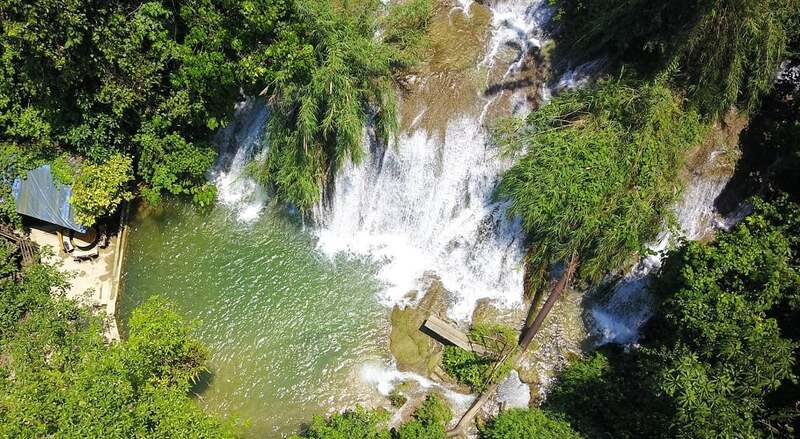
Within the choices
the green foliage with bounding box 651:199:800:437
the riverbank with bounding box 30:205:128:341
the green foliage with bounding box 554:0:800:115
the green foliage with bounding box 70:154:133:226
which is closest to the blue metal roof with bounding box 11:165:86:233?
the green foliage with bounding box 70:154:133:226

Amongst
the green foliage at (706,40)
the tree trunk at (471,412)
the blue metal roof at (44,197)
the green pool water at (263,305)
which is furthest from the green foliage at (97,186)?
the green foliage at (706,40)

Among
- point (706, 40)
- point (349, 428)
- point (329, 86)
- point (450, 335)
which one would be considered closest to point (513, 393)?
point (450, 335)

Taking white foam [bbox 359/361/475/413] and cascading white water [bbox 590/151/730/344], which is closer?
cascading white water [bbox 590/151/730/344]

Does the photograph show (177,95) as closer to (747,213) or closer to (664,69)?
→ (664,69)

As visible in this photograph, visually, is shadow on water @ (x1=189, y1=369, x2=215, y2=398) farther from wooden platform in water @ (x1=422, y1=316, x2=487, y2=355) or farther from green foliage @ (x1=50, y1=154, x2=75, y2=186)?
green foliage @ (x1=50, y1=154, x2=75, y2=186)

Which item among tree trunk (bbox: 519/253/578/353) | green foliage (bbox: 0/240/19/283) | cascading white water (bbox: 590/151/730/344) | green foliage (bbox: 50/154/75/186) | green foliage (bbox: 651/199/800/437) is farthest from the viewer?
green foliage (bbox: 50/154/75/186)

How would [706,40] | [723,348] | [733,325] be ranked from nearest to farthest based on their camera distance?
[723,348], [733,325], [706,40]

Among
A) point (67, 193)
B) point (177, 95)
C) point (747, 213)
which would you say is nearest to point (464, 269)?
point (747, 213)

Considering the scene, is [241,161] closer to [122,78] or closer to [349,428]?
[122,78]

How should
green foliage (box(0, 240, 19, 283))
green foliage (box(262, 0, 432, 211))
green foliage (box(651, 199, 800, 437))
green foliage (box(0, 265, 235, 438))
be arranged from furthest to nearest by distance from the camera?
green foliage (box(0, 240, 19, 283)) < green foliage (box(262, 0, 432, 211)) < green foliage (box(651, 199, 800, 437)) < green foliage (box(0, 265, 235, 438))
